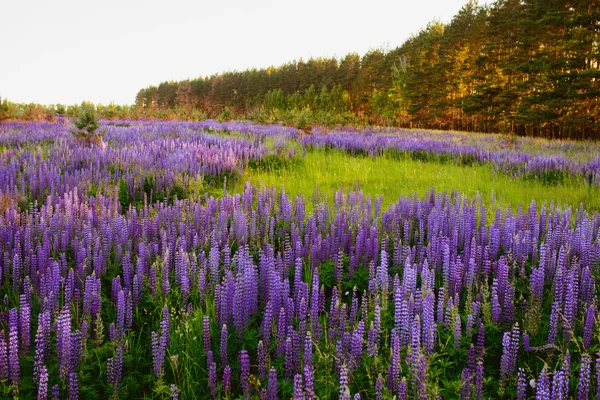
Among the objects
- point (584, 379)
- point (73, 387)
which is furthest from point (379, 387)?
point (73, 387)

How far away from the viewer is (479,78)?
4159 centimetres

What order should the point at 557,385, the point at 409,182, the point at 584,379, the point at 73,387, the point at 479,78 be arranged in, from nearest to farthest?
the point at 557,385 → the point at 584,379 → the point at 73,387 → the point at 409,182 → the point at 479,78

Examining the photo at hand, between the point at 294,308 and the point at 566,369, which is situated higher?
the point at 566,369

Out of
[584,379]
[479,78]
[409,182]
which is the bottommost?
[584,379]

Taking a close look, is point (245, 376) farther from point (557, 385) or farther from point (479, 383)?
point (557, 385)

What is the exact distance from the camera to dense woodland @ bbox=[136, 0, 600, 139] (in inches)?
925

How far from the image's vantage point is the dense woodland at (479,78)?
23.5 meters

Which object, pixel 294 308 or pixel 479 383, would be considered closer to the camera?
pixel 479 383

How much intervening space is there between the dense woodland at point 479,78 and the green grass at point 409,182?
14.2 m

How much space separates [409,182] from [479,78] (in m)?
37.6

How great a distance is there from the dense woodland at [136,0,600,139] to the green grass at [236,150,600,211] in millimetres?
14185

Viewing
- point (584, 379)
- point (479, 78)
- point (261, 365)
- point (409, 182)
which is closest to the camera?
point (584, 379)

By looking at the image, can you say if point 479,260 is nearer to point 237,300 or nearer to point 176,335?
point 237,300

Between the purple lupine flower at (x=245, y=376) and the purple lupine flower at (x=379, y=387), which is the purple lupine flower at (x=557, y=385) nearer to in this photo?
the purple lupine flower at (x=379, y=387)
